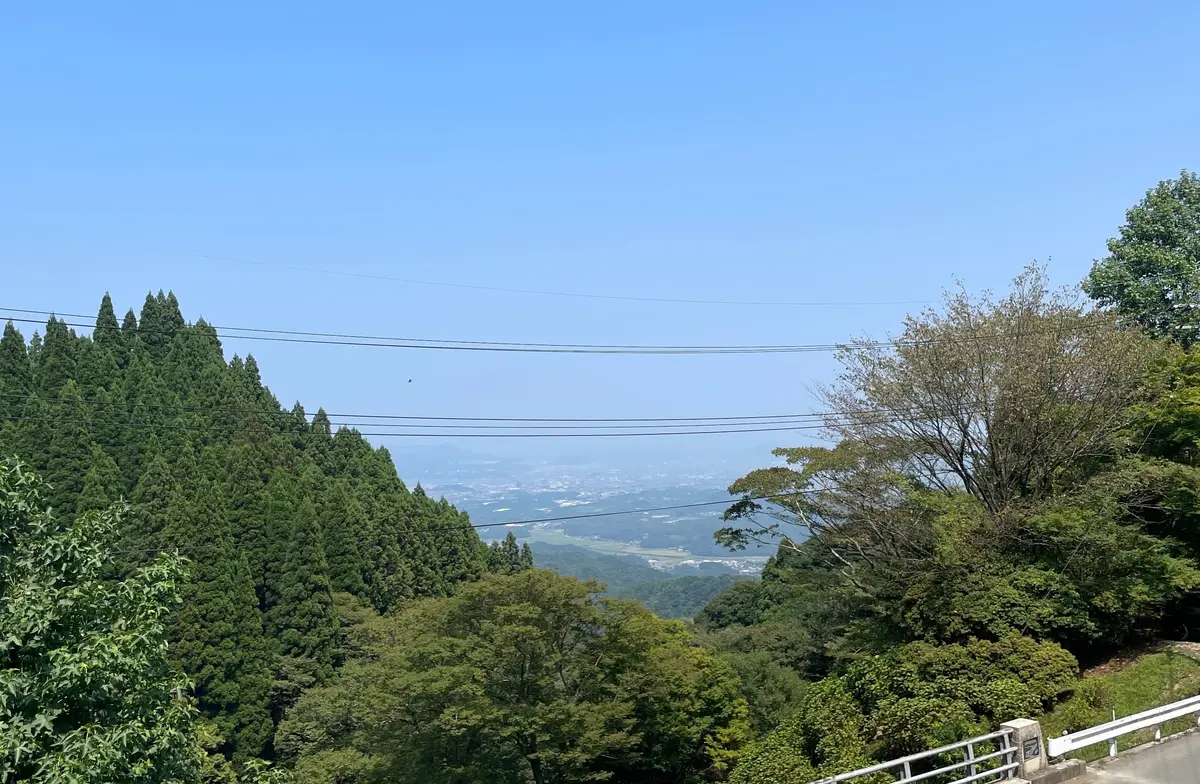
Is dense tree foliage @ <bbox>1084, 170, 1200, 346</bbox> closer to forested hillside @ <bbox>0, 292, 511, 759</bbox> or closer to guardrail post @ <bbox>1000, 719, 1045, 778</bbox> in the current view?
guardrail post @ <bbox>1000, 719, 1045, 778</bbox>

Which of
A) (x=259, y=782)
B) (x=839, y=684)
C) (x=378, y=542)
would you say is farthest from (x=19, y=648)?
(x=378, y=542)

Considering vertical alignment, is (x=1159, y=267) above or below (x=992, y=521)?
above

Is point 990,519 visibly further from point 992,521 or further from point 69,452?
point 69,452

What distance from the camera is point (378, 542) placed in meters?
52.1

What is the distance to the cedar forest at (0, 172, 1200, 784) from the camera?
7.13 meters

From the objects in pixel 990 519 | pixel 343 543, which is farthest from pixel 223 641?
pixel 990 519

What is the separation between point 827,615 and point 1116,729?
18.7 metres

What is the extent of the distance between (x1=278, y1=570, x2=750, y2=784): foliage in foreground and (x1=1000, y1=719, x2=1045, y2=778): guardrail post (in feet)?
43.9

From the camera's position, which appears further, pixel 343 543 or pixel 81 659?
pixel 343 543

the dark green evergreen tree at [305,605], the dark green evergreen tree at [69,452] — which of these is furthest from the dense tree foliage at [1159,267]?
the dark green evergreen tree at [69,452]

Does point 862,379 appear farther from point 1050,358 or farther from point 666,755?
point 666,755

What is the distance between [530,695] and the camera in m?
21.3

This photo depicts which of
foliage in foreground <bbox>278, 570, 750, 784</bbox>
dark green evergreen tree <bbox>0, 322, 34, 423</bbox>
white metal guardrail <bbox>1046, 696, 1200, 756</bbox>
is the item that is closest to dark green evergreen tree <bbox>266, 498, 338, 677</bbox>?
foliage in foreground <bbox>278, 570, 750, 784</bbox>

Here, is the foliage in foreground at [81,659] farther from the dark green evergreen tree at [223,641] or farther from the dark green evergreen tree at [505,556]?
the dark green evergreen tree at [505,556]
